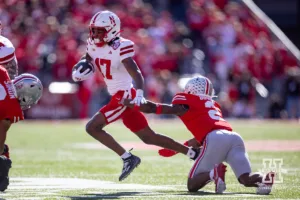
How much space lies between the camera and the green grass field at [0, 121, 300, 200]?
24.2 ft

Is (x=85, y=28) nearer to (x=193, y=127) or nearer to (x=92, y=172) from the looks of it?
(x=92, y=172)

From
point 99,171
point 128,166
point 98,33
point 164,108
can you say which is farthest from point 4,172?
point 99,171

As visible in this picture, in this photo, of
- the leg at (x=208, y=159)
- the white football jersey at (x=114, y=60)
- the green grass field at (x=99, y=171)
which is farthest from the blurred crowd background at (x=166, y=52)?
the leg at (x=208, y=159)

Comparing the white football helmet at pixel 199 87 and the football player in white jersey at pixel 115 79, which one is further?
the football player in white jersey at pixel 115 79

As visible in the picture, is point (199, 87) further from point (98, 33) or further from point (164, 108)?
point (98, 33)

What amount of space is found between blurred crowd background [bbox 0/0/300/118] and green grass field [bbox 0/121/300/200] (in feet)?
13.3

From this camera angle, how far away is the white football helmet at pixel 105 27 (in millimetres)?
8516

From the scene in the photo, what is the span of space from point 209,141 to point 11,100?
1.86m

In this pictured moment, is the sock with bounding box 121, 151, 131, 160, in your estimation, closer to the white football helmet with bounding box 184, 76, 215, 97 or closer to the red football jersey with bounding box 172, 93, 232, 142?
the red football jersey with bounding box 172, 93, 232, 142

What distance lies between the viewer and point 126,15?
71.6 feet

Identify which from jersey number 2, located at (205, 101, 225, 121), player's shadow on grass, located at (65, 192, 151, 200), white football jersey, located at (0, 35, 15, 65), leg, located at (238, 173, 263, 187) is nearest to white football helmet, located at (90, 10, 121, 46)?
white football jersey, located at (0, 35, 15, 65)

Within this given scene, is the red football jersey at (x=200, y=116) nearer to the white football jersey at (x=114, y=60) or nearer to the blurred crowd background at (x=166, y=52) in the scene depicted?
the white football jersey at (x=114, y=60)

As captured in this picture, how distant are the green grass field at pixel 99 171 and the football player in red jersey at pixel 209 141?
134 mm

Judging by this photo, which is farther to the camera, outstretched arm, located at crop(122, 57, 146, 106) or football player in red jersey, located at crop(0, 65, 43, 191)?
outstretched arm, located at crop(122, 57, 146, 106)
